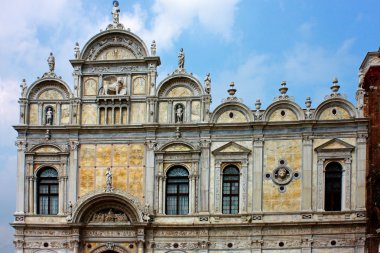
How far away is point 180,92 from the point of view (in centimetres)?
3481

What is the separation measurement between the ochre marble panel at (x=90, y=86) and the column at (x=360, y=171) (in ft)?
42.1

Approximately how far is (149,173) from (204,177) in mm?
2630

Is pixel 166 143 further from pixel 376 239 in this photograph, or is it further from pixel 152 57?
pixel 376 239

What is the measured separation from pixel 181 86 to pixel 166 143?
2928mm

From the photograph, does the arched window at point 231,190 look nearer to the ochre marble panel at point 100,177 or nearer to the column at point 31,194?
the ochre marble panel at point 100,177

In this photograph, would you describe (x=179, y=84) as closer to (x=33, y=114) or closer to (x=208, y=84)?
(x=208, y=84)

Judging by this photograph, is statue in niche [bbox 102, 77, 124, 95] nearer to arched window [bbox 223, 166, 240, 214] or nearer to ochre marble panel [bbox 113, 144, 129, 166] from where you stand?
ochre marble panel [bbox 113, 144, 129, 166]

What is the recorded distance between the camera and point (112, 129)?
113 feet

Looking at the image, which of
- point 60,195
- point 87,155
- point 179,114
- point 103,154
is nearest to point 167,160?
point 179,114

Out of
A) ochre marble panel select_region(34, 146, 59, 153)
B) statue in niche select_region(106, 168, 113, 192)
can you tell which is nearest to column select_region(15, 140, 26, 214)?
ochre marble panel select_region(34, 146, 59, 153)

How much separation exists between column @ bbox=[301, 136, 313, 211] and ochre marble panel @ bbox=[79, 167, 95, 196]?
998 centimetres

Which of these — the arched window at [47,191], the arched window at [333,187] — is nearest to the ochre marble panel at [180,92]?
the arched window at [47,191]

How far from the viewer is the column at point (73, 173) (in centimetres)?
3419

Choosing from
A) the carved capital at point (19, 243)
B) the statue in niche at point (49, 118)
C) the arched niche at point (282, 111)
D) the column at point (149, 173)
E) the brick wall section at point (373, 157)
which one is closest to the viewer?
the brick wall section at point (373, 157)
